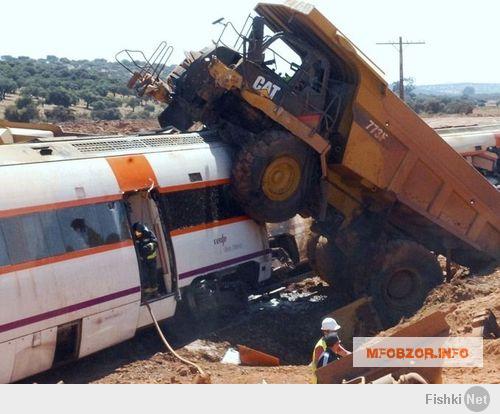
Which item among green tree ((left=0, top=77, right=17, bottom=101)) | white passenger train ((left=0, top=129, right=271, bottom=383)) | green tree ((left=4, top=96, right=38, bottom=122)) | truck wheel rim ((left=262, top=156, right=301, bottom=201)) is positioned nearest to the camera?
white passenger train ((left=0, top=129, right=271, bottom=383))

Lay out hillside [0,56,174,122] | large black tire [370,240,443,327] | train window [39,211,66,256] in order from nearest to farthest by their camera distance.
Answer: train window [39,211,66,256] < large black tire [370,240,443,327] < hillside [0,56,174,122]

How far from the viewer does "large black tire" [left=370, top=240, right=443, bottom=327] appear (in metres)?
11.1

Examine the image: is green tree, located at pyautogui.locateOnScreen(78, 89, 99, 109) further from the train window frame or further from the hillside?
the train window frame

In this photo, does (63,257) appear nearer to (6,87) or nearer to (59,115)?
(59,115)

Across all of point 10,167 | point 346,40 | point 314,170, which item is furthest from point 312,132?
point 10,167

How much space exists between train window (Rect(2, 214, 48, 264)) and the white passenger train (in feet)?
0.03

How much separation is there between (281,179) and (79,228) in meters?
3.23

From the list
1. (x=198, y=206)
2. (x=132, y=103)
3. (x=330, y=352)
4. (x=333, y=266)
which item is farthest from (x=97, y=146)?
(x=132, y=103)

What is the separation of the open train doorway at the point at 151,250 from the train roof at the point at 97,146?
59 cm

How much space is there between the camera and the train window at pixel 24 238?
7207mm

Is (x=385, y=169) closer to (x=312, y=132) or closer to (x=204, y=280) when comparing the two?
(x=312, y=132)

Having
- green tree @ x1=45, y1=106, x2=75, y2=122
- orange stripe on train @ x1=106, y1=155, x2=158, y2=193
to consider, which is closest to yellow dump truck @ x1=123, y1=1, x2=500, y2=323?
orange stripe on train @ x1=106, y1=155, x2=158, y2=193

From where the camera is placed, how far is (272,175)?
10.1m

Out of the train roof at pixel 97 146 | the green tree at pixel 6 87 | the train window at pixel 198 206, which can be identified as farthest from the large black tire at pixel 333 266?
the green tree at pixel 6 87
